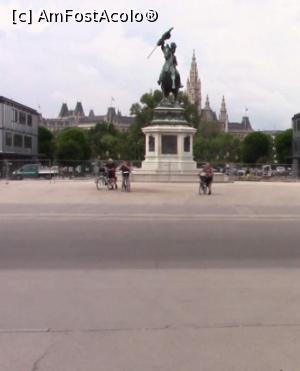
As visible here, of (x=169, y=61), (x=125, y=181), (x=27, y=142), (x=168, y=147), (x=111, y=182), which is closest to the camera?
(x=125, y=181)

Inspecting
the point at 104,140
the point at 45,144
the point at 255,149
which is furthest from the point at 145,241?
the point at 255,149

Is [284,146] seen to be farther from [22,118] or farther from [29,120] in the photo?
[22,118]

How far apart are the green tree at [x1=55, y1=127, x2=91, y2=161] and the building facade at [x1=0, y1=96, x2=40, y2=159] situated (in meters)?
6.04

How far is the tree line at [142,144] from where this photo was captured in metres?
98.4

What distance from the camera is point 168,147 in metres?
43.3

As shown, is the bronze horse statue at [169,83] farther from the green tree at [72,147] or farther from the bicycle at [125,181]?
the green tree at [72,147]
